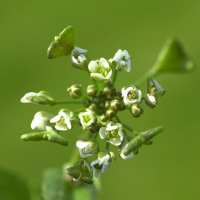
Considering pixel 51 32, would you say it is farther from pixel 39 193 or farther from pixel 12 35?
pixel 39 193

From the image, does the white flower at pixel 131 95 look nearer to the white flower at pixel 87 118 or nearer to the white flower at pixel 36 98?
the white flower at pixel 87 118

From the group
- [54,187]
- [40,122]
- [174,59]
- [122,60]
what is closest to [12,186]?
[54,187]

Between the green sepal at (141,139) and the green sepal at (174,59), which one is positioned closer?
the green sepal at (141,139)

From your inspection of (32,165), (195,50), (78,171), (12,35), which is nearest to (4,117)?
(32,165)

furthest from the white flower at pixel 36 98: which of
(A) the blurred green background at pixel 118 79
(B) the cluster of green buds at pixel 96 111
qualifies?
(A) the blurred green background at pixel 118 79

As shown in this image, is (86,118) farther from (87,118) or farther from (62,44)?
(62,44)

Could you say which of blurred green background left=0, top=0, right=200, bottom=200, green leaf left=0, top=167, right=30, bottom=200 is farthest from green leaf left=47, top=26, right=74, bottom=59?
blurred green background left=0, top=0, right=200, bottom=200
